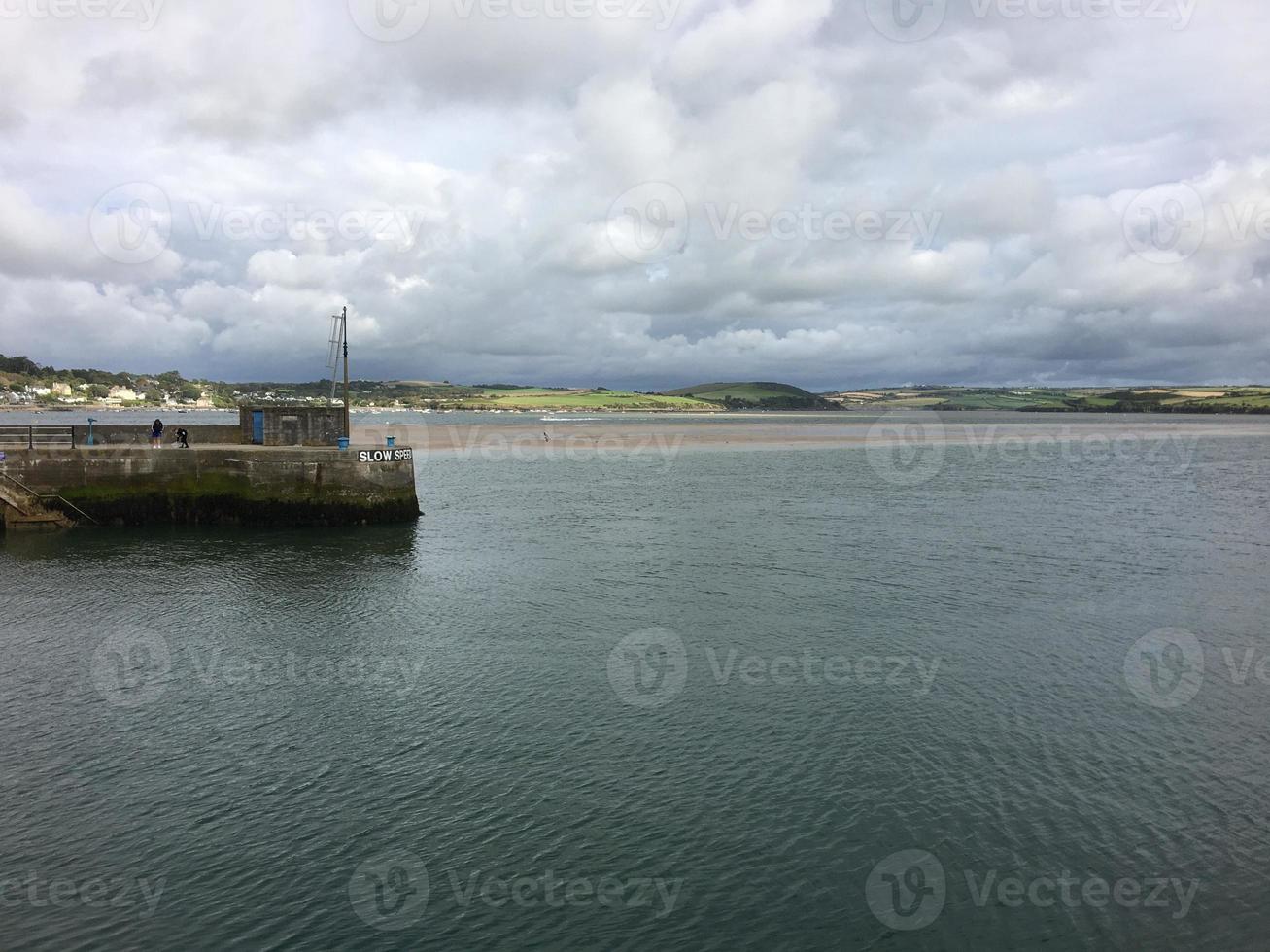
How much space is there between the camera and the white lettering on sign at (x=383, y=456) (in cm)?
4806

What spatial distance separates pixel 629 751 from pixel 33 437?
153 feet

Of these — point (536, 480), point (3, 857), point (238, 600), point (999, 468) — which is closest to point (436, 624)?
point (238, 600)

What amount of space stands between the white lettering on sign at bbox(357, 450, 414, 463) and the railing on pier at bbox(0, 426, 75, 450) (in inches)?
629

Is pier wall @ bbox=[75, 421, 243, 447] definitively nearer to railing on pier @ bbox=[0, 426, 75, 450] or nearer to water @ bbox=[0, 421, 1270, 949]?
railing on pier @ bbox=[0, 426, 75, 450]

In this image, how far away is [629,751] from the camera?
63.0 feet

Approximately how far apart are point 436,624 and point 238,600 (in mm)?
8618

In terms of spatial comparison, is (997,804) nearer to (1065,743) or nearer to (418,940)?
(1065,743)

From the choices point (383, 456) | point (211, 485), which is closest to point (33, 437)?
point (211, 485)

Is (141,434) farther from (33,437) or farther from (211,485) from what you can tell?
(211,485)

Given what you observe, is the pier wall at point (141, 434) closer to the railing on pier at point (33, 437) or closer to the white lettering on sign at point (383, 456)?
the railing on pier at point (33, 437)

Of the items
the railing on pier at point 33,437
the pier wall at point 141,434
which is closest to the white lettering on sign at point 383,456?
the pier wall at point 141,434

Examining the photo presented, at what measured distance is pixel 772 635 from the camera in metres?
28.1

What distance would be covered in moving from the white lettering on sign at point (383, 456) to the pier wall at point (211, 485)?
395 mm

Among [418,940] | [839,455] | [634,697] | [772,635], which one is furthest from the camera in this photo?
[839,455]
